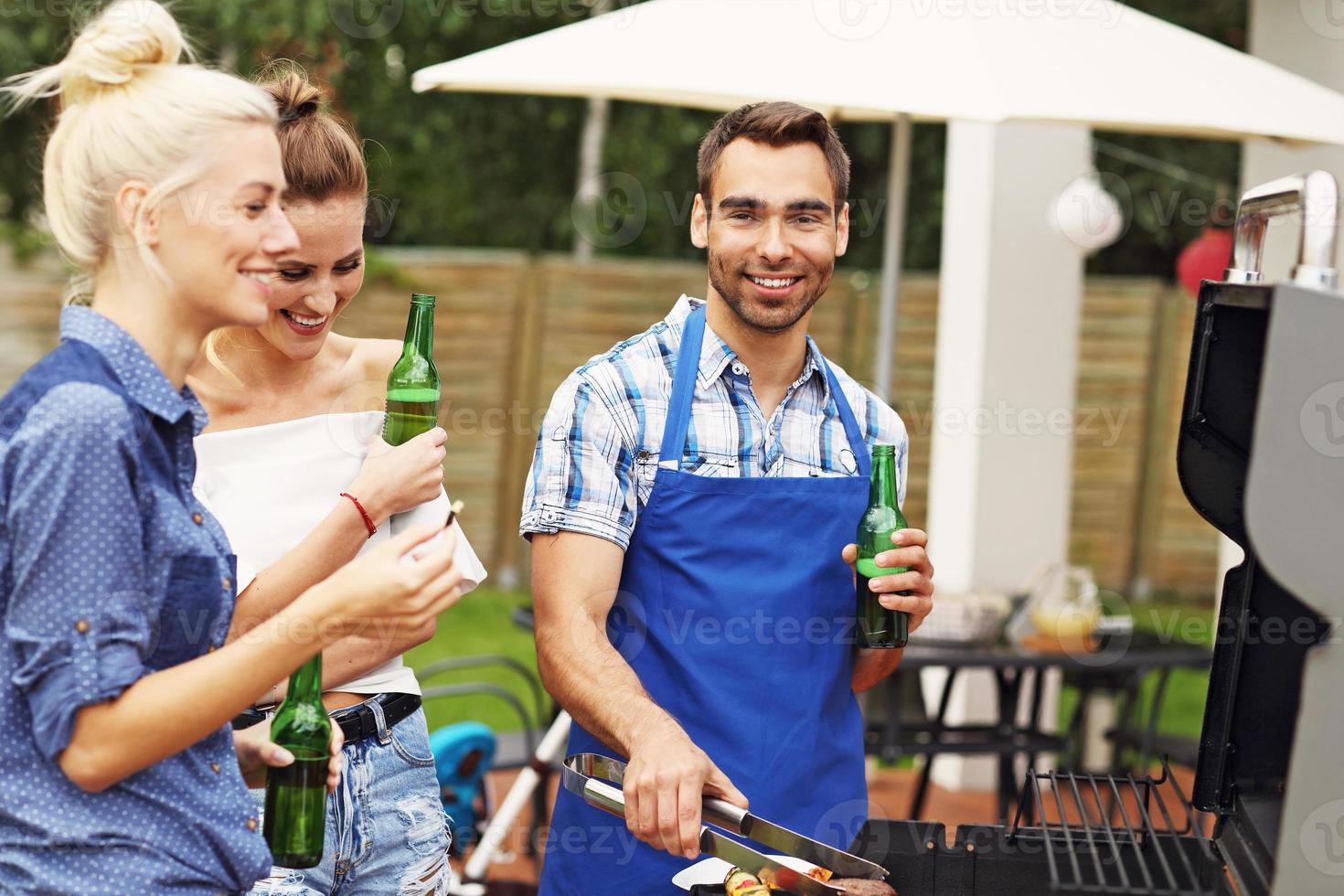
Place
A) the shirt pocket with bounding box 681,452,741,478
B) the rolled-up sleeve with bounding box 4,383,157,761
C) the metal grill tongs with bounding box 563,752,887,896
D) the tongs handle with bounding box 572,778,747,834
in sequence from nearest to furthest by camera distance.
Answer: the rolled-up sleeve with bounding box 4,383,157,761
the metal grill tongs with bounding box 563,752,887,896
the tongs handle with bounding box 572,778,747,834
the shirt pocket with bounding box 681,452,741,478

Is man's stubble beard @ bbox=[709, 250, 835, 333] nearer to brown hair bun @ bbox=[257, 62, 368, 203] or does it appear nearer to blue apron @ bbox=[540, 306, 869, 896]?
blue apron @ bbox=[540, 306, 869, 896]

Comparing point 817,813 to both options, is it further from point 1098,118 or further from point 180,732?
point 1098,118

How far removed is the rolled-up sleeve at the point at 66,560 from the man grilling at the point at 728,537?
0.94m

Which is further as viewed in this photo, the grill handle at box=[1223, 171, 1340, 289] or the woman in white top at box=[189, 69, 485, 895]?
the woman in white top at box=[189, 69, 485, 895]

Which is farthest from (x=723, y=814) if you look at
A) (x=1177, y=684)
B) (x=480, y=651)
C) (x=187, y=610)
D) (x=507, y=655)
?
(x=1177, y=684)

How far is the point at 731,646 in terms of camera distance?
239 cm

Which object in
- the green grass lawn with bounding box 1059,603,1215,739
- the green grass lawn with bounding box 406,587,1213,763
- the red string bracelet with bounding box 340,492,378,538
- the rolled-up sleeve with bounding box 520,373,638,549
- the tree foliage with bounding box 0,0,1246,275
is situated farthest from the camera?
the tree foliage with bounding box 0,0,1246,275

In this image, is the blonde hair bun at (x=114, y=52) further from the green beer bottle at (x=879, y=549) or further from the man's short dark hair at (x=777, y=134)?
the green beer bottle at (x=879, y=549)

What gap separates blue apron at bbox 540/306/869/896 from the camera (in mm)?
2385

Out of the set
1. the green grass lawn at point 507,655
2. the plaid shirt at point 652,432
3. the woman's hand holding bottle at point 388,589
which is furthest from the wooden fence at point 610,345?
the woman's hand holding bottle at point 388,589

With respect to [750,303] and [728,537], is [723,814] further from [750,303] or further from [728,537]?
[750,303]

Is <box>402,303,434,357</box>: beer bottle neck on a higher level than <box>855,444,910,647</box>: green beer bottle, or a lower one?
higher

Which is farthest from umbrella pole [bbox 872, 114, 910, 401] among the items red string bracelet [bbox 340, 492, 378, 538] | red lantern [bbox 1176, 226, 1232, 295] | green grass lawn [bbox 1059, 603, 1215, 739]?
red string bracelet [bbox 340, 492, 378, 538]

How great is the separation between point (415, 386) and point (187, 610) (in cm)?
76
